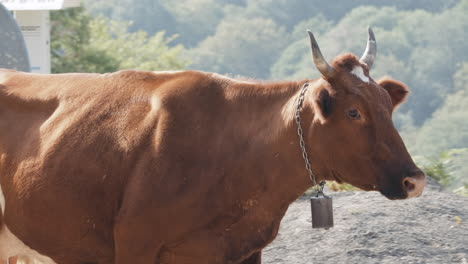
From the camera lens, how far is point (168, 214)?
17.5 ft

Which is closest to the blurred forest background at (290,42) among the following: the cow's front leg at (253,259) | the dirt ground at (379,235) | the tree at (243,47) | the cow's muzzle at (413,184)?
the tree at (243,47)

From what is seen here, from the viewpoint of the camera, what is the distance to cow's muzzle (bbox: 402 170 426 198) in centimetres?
506

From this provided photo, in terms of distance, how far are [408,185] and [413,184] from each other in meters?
0.03

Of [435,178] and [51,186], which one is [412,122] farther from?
[51,186]

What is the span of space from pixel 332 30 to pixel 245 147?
40.2 metres

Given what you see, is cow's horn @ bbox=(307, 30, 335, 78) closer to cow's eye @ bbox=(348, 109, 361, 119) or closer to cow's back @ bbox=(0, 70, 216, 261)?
cow's eye @ bbox=(348, 109, 361, 119)

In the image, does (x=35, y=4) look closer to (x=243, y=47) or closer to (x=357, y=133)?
(x=357, y=133)

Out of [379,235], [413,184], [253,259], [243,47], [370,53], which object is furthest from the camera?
[243,47]

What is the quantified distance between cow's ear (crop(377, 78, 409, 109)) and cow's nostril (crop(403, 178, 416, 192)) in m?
0.75

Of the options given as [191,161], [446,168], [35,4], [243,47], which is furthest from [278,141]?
[243,47]

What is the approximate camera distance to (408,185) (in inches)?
200

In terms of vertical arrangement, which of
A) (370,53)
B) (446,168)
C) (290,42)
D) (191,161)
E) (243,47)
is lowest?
(243,47)

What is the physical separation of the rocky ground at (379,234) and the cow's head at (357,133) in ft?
8.14

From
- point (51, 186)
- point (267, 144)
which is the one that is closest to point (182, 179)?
point (267, 144)
